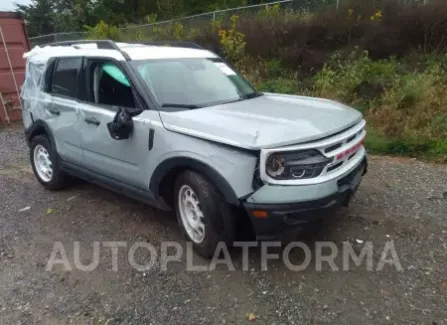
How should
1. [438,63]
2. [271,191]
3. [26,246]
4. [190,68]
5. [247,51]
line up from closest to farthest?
1. [271,191]
2. [26,246]
3. [190,68]
4. [438,63]
5. [247,51]

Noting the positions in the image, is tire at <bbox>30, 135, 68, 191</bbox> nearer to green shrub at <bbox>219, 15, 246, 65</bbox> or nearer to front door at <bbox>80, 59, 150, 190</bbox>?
front door at <bbox>80, 59, 150, 190</bbox>

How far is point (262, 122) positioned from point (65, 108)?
2.51 metres

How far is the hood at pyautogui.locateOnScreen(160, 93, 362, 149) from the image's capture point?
3.00 metres

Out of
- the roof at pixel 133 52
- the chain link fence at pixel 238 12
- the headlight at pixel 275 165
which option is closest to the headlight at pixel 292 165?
the headlight at pixel 275 165

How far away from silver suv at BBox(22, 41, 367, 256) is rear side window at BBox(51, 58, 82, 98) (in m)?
0.01

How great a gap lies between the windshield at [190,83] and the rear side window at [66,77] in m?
0.98

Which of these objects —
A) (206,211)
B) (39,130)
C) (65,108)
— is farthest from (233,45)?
(206,211)

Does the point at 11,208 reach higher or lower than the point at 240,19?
lower

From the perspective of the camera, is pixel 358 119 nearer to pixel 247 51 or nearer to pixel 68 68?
pixel 68 68

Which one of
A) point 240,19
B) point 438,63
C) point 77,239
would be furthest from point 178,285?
point 240,19

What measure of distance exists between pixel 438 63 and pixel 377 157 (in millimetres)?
3300

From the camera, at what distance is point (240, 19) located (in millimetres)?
11633

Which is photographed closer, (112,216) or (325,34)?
(112,216)

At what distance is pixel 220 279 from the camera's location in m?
3.27
